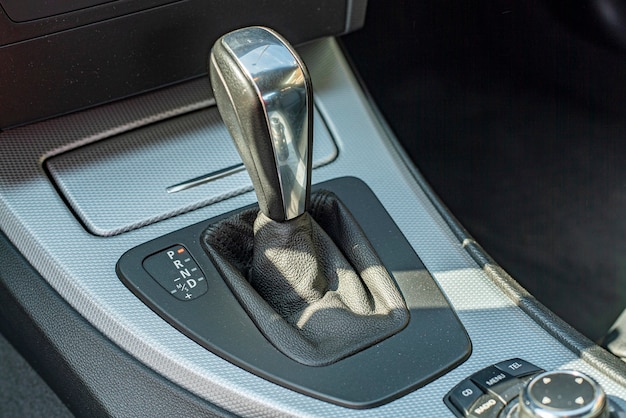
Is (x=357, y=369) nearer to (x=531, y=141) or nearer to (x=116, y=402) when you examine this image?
(x=116, y=402)

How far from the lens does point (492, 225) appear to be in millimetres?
1276

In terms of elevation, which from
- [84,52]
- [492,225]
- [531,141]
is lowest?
[492,225]

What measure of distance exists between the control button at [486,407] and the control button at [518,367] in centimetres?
4

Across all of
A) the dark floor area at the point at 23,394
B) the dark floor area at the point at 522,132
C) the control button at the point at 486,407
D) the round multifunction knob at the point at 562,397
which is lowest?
the dark floor area at the point at 23,394

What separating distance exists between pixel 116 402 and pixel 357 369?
8.4 inches

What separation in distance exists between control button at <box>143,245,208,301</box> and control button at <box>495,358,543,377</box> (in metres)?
0.27

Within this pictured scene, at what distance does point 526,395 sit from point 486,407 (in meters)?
0.09

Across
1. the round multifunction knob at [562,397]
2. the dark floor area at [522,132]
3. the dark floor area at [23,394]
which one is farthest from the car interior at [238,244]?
the dark floor area at [23,394]

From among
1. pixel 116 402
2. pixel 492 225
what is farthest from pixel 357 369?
pixel 492 225

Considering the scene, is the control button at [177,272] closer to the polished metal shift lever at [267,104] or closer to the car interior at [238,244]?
the car interior at [238,244]

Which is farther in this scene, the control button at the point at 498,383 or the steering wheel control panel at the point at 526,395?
the control button at the point at 498,383

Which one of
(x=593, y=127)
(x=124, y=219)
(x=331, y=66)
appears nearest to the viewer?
(x=124, y=219)

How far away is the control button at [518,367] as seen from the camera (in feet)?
2.23

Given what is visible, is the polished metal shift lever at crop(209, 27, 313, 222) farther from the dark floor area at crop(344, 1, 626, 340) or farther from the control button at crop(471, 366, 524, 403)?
the dark floor area at crop(344, 1, 626, 340)
